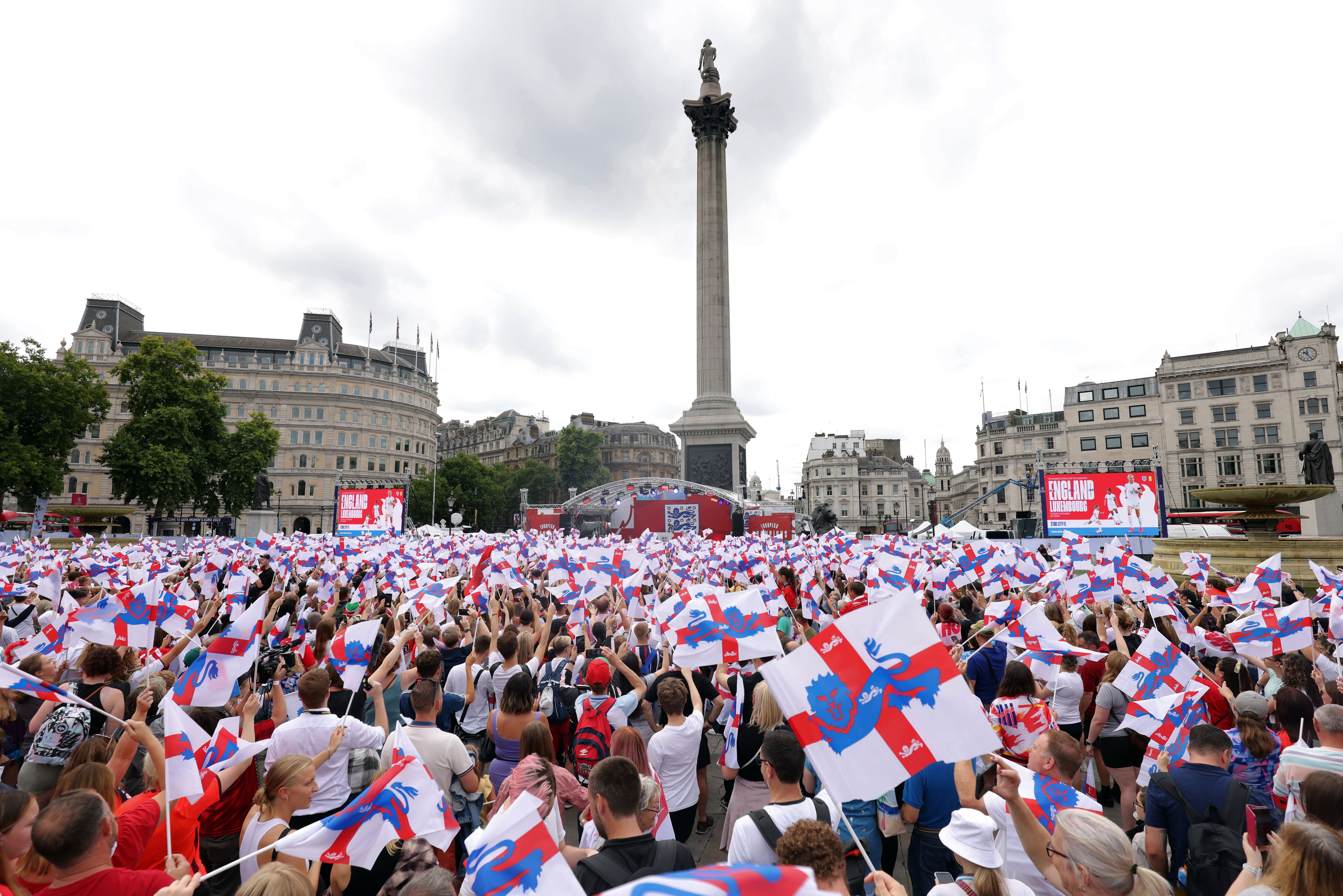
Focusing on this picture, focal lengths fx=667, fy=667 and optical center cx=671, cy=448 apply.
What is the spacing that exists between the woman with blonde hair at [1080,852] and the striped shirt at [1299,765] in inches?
70.3

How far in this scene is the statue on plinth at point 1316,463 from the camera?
27.0 m

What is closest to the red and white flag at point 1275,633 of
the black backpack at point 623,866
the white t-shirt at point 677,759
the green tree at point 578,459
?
the white t-shirt at point 677,759

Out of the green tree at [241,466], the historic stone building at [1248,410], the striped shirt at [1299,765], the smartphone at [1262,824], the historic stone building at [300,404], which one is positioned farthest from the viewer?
the historic stone building at [300,404]

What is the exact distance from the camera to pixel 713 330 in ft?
155

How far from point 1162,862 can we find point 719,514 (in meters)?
35.3

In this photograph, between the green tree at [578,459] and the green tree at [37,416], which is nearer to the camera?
the green tree at [37,416]

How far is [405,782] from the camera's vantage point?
3430mm

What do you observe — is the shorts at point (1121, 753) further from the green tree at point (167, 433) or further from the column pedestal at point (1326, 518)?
the green tree at point (167, 433)

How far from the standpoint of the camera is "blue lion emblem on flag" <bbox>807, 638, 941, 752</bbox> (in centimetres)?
371

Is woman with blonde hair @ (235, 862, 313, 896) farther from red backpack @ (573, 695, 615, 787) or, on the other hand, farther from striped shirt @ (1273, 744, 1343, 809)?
striped shirt @ (1273, 744, 1343, 809)

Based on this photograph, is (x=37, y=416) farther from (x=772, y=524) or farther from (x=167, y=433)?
→ (x=772, y=524)

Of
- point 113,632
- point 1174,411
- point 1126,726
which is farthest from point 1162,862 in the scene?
point 1174,411

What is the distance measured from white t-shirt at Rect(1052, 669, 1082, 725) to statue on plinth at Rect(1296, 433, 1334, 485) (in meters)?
29.0

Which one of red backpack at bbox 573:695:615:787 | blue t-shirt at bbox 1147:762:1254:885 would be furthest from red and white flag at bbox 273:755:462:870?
blue t-shirt at bbox 1147:762:1254:885
